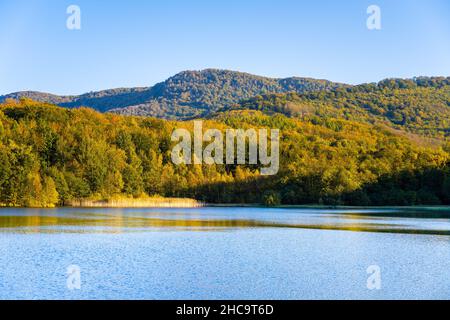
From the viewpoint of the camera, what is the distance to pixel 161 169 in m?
104

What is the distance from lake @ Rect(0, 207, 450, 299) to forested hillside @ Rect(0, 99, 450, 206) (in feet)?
139

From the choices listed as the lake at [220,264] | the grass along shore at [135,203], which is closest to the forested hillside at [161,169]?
the grass along shore at [135,203]

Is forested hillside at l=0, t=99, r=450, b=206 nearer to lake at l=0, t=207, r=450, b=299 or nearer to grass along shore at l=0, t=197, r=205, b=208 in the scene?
grass along shore at l=0, t=197, r=205, b=208

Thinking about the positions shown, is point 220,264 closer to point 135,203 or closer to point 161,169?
point 135,203

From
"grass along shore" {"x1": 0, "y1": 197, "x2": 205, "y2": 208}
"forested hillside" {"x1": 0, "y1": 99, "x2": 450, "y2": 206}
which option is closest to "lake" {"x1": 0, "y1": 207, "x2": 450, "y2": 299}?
"forested hillside" {"x1": 0, "y1": 99, "x2": 450, "y2": 206}

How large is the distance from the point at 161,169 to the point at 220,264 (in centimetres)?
7959

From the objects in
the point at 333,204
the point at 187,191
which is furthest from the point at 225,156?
the point at 333,204

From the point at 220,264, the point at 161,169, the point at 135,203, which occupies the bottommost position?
the point at 135,203

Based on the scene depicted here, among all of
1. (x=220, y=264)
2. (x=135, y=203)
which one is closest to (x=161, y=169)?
(x=135, y=203)

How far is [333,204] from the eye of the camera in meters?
95.2

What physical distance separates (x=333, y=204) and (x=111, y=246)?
67.4m

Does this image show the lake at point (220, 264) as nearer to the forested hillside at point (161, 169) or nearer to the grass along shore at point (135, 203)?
the forested hillside at point (161, 169)

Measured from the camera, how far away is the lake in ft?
65.5
